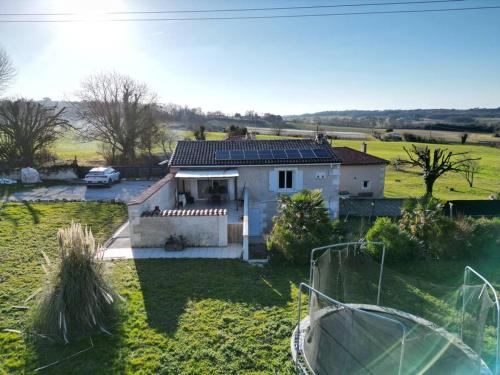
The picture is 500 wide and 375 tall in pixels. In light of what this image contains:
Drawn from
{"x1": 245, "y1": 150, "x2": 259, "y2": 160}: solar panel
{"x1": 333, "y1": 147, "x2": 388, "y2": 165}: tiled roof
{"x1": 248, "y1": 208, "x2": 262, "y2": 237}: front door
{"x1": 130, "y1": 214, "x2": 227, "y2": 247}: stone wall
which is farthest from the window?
{"x1": 333, "y1": 147, "x2": 388, "y2": 165}: tiled roof

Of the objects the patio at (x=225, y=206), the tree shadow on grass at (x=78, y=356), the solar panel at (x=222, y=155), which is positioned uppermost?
the solar panel at (x=222, y=155)

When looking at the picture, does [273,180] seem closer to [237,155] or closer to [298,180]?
[298,180]

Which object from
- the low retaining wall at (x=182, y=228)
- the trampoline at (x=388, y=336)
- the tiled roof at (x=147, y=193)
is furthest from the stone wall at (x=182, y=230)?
the trampoline at (x=388, y=336)

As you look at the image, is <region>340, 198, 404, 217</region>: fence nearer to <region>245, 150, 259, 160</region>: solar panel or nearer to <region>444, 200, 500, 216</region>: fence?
<region>444, 200, 500, 216</region>: fence

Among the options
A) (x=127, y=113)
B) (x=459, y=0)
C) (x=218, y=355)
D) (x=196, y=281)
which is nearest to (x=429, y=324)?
(x=218, y=355)

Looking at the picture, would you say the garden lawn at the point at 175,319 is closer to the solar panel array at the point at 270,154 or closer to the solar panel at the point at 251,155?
the solar panel at the point at 251,155

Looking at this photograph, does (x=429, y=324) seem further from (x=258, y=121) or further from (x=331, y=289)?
(x=258, y=121)
